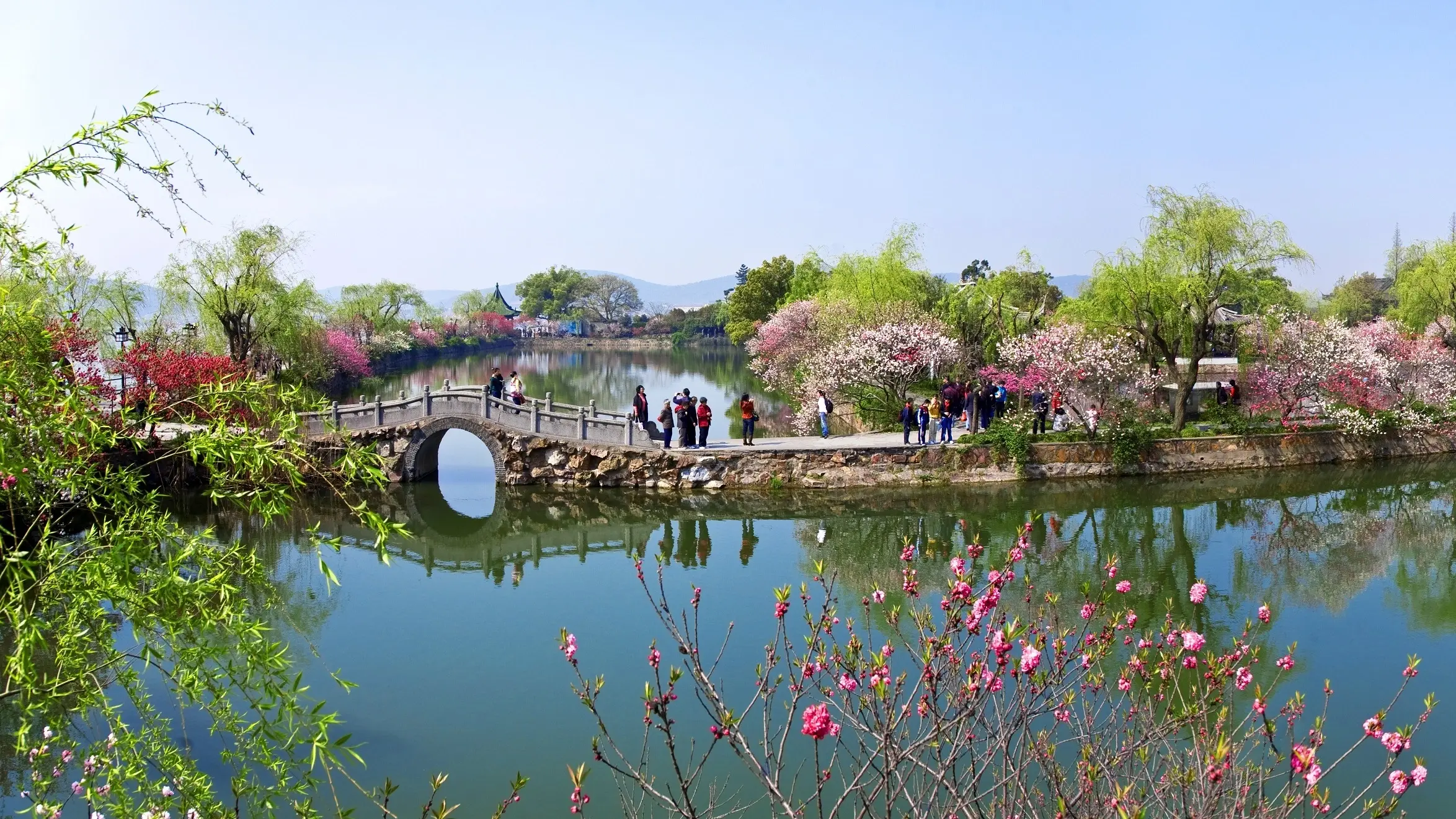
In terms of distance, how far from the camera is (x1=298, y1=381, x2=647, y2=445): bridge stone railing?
2100 centimetres

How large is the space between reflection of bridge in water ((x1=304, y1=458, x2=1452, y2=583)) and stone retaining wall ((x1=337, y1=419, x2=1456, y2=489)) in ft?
0.96

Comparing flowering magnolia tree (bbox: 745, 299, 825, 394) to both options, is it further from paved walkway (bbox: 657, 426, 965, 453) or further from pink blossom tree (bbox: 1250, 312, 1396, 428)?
pink blossom tree (bbox: 1250, 312, 1396, 428)

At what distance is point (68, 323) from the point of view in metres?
4.82

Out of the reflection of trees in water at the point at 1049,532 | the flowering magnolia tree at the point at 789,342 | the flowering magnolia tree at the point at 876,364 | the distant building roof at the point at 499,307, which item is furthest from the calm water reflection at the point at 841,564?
the distant building roof at the point at 499,307

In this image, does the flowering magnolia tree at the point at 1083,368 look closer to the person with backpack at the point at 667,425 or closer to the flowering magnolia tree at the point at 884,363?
the flowering magnolia tree at the point at 884,363

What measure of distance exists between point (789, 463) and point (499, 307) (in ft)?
274

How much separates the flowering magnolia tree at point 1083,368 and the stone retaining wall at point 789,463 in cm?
111

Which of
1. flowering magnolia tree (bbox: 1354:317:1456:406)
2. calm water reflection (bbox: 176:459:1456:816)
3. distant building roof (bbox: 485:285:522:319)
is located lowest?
calm water reflection (bbox: 176:459:1456:816)

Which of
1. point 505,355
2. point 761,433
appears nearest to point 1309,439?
point 761,433

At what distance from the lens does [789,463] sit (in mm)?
20766

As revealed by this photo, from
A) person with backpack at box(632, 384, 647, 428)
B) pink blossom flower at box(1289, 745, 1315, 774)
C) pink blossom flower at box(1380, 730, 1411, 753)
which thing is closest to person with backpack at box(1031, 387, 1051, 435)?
person with backpack at box(632, 384, 647, 428)

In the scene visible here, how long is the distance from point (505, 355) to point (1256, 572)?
67371mm

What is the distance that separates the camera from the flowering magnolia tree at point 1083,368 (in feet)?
70.3

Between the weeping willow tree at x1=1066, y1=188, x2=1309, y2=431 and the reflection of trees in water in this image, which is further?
the weeping willow tree at x1=1066, y1=188, x2=1309, y2=431
